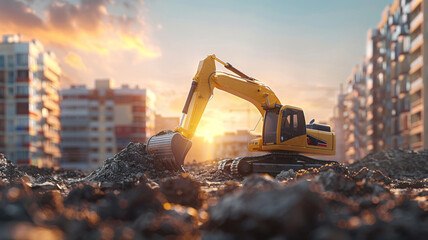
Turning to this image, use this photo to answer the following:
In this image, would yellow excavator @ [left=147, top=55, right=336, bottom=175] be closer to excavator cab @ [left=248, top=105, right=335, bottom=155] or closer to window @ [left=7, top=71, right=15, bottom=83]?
excavator cab @ [left=248, top=105, right=335, bottom=155]

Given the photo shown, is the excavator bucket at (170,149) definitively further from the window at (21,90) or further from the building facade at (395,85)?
the window at (21,90)

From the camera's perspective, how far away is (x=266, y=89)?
1834 cm

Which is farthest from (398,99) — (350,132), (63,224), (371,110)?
(63,224)

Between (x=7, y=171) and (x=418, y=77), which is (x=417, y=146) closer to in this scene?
(x=418, y=77)

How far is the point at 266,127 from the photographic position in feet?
59.7

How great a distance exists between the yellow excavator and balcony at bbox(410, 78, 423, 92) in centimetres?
3990

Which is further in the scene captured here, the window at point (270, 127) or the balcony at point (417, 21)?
the balcony at point (417, 21)

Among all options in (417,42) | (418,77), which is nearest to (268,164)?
(417,42)

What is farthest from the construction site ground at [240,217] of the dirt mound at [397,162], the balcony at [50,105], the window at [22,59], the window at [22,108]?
the balcony at [50,105]

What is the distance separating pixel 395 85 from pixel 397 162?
45.8 m

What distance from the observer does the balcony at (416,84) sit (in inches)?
2159

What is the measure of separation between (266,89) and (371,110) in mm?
Answer: 72065

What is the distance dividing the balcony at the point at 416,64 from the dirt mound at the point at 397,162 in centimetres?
3040

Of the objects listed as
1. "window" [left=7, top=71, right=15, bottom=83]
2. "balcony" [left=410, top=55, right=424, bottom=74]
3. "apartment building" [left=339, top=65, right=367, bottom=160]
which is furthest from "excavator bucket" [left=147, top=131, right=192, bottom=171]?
"apartment building" [left=339, top=65, right=367, bottom=160]
